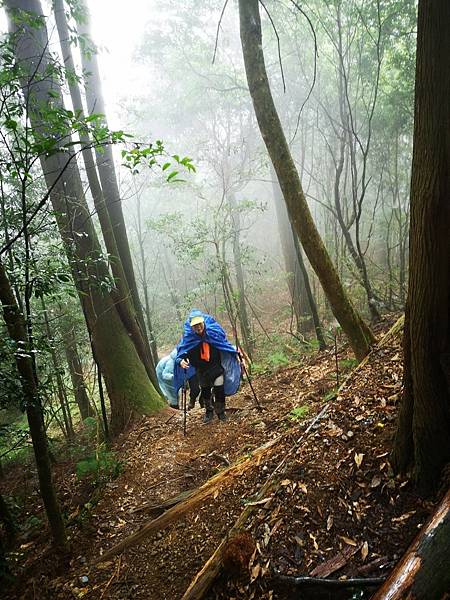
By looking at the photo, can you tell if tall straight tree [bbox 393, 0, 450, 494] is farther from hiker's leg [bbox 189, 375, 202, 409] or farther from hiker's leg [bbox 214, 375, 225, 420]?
hiker's leg [bbox 189, 375, 202, 409]

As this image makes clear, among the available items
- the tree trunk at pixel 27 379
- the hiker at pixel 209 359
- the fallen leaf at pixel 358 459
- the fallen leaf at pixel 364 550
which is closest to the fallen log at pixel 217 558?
the fallen leaf at pixel 358 459

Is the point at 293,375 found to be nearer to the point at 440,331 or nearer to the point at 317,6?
the point at 440,331

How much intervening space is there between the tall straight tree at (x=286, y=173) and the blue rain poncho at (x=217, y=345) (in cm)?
201

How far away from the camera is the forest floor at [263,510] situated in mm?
2570

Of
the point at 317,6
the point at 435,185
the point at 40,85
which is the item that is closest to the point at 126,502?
the point at 435,185

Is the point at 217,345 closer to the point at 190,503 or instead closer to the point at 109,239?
the point at 190,503

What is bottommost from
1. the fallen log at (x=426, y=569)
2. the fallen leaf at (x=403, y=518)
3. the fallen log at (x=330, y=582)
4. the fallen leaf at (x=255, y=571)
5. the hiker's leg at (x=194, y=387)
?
the fallen leaf at (x=255, y=571)

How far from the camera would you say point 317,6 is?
28.1ft

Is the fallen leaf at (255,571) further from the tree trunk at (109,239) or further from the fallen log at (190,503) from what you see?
the tree trunk at (109,239)

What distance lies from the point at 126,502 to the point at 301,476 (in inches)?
94.1

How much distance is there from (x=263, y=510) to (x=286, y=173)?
4138 mm

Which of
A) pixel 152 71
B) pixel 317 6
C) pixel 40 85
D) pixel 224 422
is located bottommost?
pixel 224 422

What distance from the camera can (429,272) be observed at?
7.59 ft

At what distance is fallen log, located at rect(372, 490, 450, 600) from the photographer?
6.01 feet
